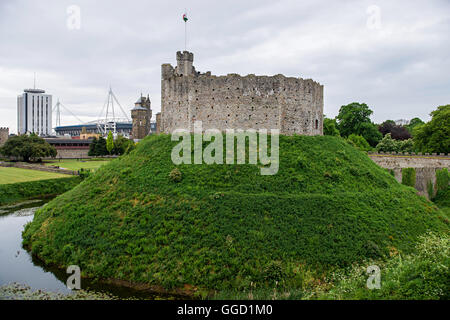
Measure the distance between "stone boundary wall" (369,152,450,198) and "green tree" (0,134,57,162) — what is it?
68316mm

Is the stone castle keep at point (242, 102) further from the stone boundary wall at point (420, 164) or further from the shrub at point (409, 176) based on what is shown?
the stone boundary wall at point (420, 164)

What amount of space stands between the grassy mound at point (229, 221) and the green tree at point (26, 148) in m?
50.4

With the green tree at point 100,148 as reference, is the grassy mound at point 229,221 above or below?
below

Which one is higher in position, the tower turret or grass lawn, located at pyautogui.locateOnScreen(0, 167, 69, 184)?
the tower turret

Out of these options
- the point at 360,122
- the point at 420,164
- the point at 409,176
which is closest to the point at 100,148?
the point at 360,122

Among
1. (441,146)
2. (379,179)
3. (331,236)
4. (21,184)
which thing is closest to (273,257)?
(331,236)

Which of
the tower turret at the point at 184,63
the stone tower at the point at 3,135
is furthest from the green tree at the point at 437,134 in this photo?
the stone tower at the point at 3,135

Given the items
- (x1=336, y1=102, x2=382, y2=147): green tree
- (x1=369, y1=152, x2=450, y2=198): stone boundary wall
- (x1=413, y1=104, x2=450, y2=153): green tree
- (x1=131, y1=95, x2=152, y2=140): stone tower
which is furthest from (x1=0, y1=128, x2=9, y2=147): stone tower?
(x1=413, y1=104, x2=450, y2=153): green tree

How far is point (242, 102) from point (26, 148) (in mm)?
59942

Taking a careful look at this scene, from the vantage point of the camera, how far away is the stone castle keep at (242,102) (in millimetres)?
28453

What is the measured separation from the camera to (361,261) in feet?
59.8

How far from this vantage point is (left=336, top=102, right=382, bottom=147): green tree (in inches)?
2569

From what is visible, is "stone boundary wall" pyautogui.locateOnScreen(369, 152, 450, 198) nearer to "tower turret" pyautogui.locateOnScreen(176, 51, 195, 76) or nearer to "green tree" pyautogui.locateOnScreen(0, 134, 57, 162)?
"tower turret" pyautogui.locateOnScreen(176, 51, 195, 76)

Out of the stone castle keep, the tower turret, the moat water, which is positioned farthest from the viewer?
the tower turret
